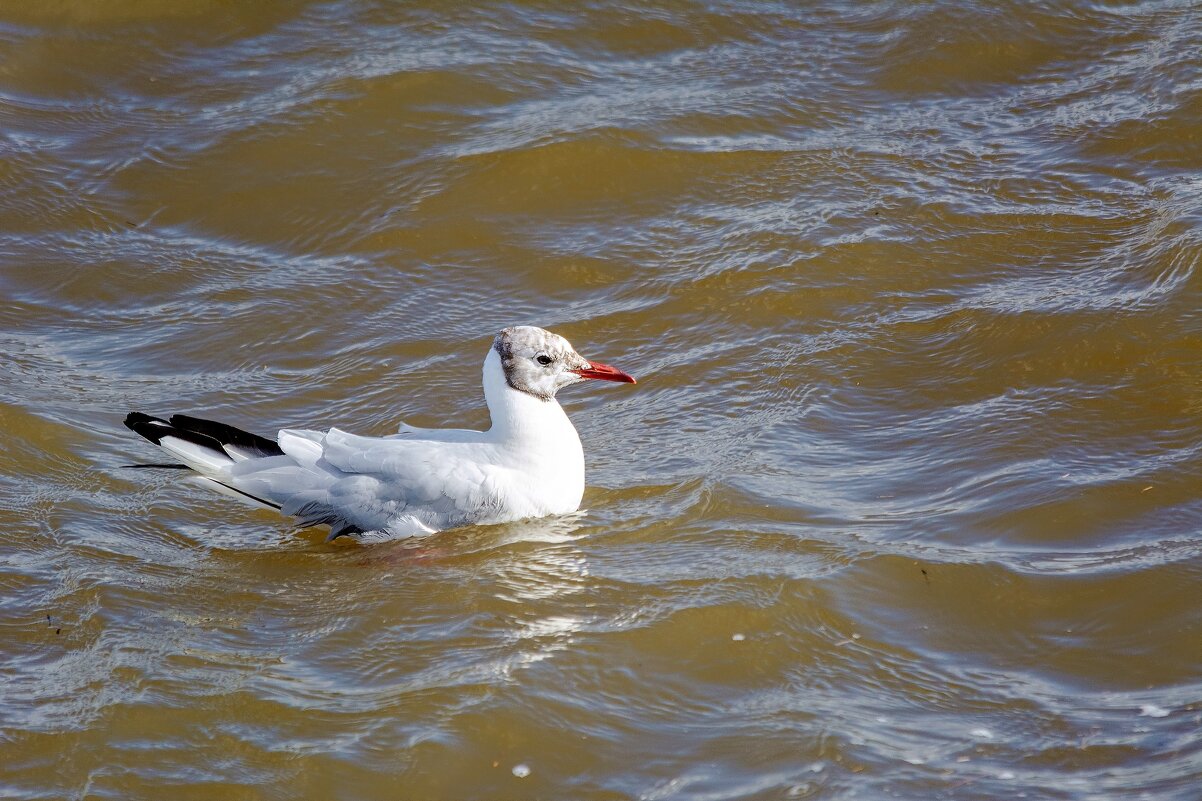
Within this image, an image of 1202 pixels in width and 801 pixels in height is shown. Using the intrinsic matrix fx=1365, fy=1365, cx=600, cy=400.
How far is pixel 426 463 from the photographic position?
5324mm

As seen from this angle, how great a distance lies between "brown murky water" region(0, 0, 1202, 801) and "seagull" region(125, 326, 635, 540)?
132mm

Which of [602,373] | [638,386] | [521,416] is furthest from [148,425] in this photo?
[638,386]

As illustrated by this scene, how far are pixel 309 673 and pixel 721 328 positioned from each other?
313 centimetres

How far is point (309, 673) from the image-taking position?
4.44 metres

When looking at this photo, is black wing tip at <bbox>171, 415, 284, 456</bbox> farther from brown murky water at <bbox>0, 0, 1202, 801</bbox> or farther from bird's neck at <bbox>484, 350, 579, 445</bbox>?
bird's neck at <bbox>484, 350, 579, 445</bbox>

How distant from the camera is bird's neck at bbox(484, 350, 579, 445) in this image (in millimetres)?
5484

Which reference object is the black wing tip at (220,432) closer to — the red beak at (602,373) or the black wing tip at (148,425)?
the black wing tip at (148,425)

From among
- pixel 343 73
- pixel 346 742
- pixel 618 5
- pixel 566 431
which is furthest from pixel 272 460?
pixel 618 5

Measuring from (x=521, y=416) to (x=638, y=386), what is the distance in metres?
1.18

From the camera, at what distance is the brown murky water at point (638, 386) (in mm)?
4152

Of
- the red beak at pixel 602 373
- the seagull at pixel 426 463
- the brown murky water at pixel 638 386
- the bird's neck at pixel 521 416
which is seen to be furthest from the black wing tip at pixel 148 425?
the red beak at pixel 602 373

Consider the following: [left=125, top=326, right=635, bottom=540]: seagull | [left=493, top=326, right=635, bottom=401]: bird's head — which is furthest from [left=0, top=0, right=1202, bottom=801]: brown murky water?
[left=493, top=326, right=635, bottom=401]: bird's head

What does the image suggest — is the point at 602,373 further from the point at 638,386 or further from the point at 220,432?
the point at 220,432

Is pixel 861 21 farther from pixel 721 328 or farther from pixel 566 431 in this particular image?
pixel 566 431
